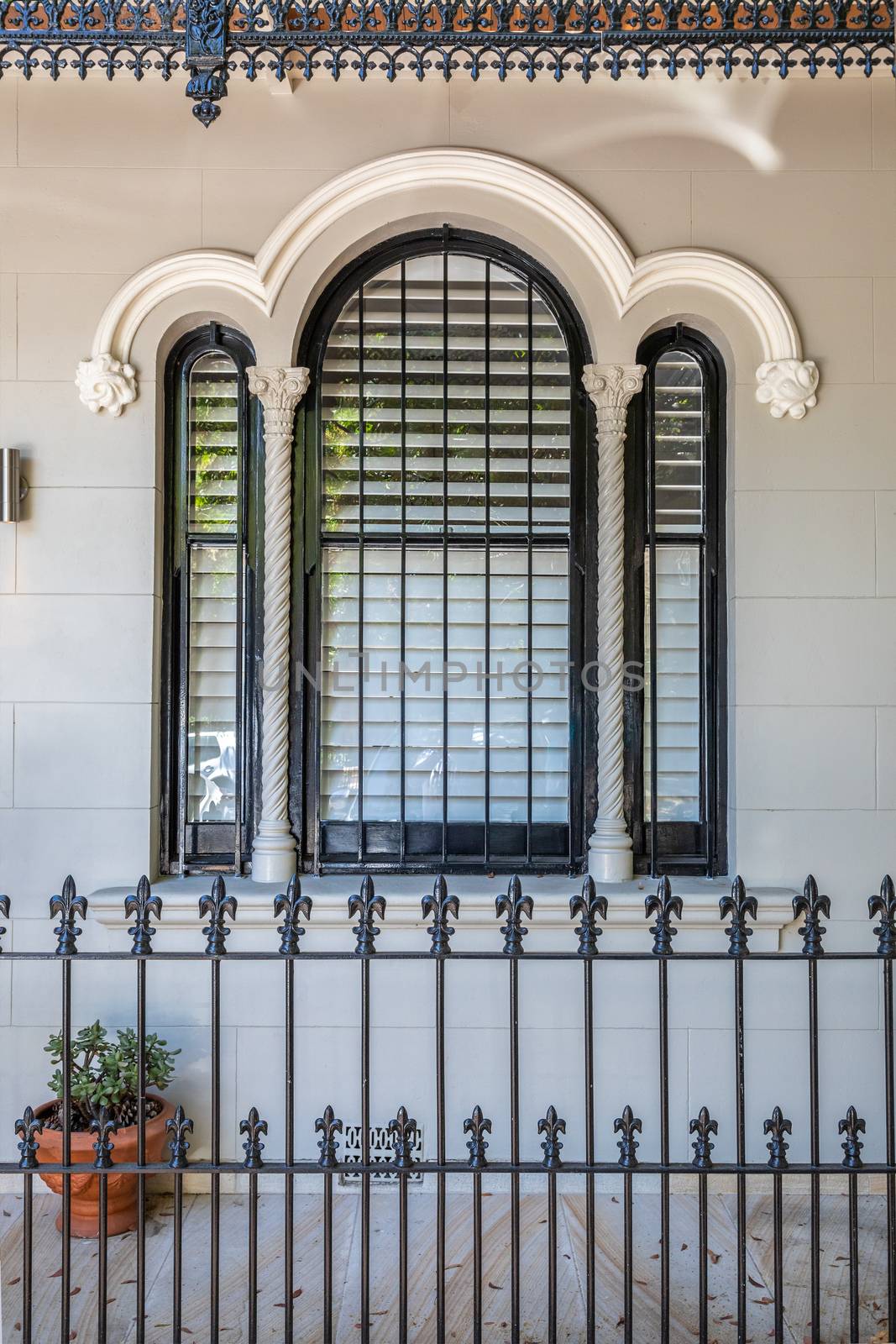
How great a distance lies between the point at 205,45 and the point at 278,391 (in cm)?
110

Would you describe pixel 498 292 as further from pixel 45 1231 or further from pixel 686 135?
pixel 45 1231

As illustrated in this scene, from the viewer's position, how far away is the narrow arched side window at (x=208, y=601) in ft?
11.3

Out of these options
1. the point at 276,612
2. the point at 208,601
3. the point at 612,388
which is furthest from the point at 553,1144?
the point at 612,388

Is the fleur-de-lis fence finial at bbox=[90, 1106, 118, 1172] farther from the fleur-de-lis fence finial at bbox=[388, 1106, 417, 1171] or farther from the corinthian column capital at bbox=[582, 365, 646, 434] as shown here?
the corinthian column capital at bbox=[582, 365, 646, 434]

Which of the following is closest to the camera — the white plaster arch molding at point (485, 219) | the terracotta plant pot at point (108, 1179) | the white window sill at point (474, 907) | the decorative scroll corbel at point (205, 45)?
the decorative scroll corbel at point (205, 45)

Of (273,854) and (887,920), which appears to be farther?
(273,854)

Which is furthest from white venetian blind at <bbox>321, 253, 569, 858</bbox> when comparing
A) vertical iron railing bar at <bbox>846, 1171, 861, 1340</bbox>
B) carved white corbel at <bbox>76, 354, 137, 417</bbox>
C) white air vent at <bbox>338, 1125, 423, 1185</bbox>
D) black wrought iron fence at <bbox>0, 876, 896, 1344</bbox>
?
vertical iron railing bar at <bbox>846, 1171, 861, 1340</bbox>

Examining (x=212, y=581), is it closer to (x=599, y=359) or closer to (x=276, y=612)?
(x=276, y=612)

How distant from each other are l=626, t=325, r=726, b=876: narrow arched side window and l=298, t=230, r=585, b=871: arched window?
0.22 metres

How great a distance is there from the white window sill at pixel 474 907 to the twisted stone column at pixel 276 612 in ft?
0.57

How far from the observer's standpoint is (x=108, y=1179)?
2785 millimetres

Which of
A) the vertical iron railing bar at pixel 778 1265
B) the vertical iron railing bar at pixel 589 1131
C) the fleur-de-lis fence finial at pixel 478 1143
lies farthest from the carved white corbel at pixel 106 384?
the vertical iron railing bar at pixel 778 1265

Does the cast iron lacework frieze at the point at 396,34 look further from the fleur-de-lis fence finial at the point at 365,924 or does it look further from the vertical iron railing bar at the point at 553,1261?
the vertical iron railing bar at the point at 553,1261

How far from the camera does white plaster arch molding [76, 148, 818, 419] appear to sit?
10.7 feet
